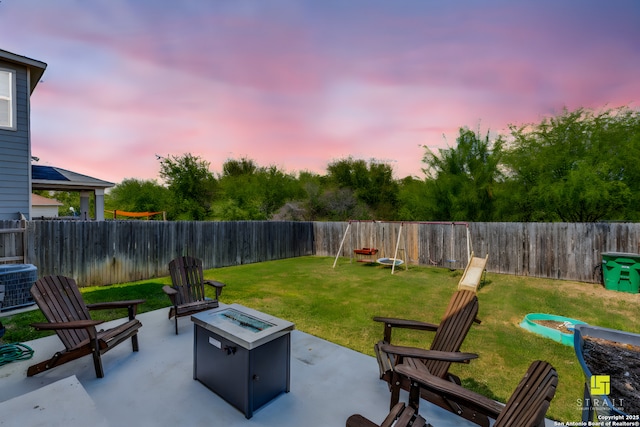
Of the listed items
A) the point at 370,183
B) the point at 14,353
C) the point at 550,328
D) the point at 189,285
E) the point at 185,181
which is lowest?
the point at 550,328

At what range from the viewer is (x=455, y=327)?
2.43 m

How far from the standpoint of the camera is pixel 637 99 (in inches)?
371

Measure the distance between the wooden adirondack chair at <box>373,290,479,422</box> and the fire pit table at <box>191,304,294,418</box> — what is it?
0.86 meters

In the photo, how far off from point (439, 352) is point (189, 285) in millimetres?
3646

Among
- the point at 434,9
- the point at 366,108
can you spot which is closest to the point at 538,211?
the point at 366,108

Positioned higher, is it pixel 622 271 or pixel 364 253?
Answer: pixel 622 271

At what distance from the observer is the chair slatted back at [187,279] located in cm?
414

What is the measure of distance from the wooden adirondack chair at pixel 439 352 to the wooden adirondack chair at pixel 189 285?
2573 mm

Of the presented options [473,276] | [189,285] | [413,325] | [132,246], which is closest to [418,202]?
[473,276]

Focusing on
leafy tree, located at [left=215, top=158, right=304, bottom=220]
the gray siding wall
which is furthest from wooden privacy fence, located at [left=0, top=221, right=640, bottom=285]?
leafy tree, located at [left=215, top=158, right=304, bottom=220]

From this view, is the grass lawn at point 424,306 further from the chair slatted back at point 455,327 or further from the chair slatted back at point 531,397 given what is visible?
the chair slatted back at point 531,397

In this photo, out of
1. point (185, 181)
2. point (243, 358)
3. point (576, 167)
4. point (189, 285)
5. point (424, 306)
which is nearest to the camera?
point (243, 358)

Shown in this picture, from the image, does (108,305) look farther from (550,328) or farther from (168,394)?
(550,328)

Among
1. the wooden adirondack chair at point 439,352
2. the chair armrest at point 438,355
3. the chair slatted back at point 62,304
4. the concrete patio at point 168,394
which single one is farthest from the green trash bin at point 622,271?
the chair slatted back at point 62,304
